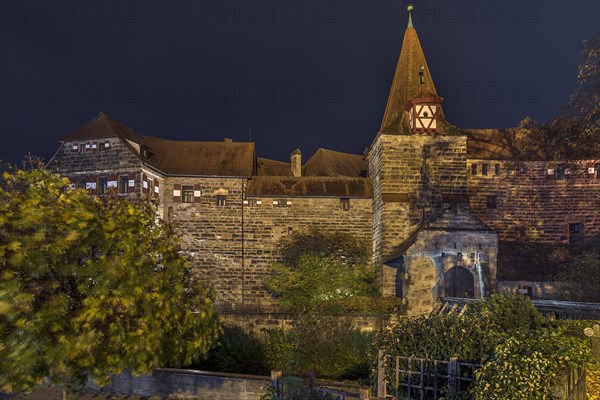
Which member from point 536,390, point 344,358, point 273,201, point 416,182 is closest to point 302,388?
point 536,390

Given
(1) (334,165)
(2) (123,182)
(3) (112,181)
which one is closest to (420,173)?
(1) (334,165)

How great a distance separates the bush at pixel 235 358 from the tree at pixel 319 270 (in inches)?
217

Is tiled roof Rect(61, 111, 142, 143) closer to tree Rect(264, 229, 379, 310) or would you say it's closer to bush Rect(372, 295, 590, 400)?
tree Rect(264, 229, 379, 310)

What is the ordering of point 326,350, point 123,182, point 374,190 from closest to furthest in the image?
point 326,350 < point 123,182 < point 374,190

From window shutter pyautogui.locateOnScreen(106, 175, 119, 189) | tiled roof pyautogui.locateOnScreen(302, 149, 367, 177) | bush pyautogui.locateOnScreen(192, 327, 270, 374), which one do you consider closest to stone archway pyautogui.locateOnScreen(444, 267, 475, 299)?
tiled roof pyautogui.locateOnScreen(302, 149, 367, 177)

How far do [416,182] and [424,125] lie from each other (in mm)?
3047

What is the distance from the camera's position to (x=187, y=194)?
33562 mm

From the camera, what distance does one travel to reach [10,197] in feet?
38.4

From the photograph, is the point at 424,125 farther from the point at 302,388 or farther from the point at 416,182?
the point at 302,388

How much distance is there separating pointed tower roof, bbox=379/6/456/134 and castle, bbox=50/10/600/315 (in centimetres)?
7

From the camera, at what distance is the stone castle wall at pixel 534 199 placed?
107ft

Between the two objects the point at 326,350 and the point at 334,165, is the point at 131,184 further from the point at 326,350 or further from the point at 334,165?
the point at 326,350

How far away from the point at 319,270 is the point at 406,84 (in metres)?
11.7

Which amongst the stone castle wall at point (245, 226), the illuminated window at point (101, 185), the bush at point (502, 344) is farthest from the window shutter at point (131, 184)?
the bush at point (502, 344)
